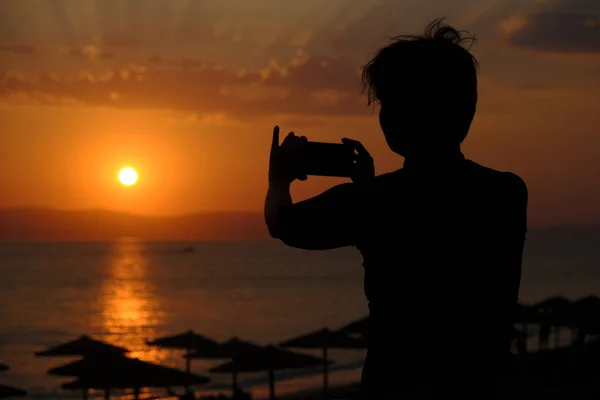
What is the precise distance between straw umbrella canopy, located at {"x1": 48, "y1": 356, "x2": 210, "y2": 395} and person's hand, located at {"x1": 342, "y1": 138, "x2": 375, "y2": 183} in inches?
617

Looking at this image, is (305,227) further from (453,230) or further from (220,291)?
(220,291)

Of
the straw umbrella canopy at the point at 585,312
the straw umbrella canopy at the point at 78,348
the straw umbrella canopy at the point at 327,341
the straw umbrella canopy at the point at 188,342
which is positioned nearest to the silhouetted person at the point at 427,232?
the straw umbrella canopy at the point at 78,348

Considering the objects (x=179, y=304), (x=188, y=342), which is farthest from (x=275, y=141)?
(x=179, y=304)

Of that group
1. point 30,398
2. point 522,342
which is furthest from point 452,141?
point 30,398

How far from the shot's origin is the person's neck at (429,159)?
177 centimetres

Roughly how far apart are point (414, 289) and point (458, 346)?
13 cm

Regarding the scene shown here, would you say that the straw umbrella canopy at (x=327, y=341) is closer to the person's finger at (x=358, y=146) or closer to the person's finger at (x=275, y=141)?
the person's finger at (x=358, y=146)

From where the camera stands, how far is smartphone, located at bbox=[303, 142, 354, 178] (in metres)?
1.88

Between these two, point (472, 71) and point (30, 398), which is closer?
point (472, 71)

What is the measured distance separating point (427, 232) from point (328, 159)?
29 cm

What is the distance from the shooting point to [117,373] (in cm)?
1719

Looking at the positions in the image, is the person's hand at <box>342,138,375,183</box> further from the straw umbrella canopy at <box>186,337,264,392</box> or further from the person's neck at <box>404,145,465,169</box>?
the straw umbrella canopy at <box>186,337,264,392</box>

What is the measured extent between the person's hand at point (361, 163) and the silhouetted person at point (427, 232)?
17 cm

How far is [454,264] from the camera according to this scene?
1.73m
